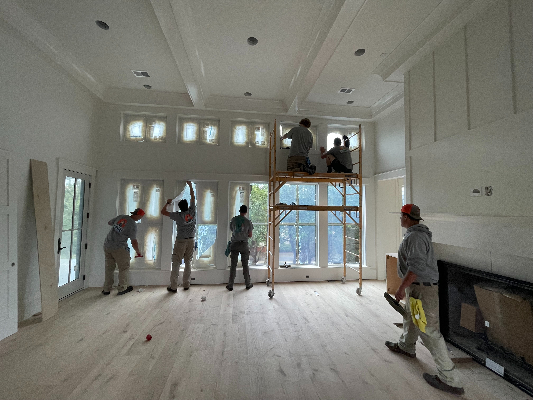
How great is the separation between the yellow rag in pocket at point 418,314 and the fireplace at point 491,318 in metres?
0.76

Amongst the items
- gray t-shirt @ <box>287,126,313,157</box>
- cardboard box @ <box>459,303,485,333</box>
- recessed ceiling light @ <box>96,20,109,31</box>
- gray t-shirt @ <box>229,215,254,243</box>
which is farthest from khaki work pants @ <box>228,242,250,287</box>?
recessed ceiling light @ <box>96,20,109,31</box>

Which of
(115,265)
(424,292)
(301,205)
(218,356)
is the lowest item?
(218,356)

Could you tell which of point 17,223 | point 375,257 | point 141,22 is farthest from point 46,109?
point 375,257

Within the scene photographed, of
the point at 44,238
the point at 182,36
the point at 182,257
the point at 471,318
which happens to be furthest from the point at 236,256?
the point at 182,36

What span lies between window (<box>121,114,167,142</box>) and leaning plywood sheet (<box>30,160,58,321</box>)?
176 centimetres

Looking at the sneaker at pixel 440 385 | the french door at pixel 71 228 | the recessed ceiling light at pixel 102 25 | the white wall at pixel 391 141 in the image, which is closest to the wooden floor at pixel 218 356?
the sneaker at pixel 440 385

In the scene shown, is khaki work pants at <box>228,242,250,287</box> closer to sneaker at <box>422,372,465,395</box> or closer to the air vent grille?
sneaker at <box>422,372,465,395</box>

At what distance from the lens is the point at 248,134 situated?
512 centimetres

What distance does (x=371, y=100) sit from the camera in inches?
192

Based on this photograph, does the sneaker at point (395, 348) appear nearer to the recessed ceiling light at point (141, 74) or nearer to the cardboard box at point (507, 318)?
the cardboard box at point (507, 318)

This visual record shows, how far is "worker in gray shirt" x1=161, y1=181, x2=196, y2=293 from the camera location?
434cm

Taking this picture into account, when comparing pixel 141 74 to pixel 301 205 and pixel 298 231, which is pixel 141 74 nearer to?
pixel 301 205

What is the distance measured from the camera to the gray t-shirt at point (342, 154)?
4332mm

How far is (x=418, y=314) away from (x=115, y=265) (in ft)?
15.0
